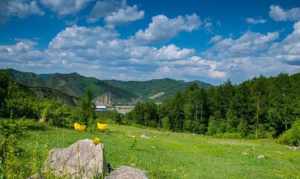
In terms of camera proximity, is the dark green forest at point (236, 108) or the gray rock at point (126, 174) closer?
the gray rock at point (126, 174)

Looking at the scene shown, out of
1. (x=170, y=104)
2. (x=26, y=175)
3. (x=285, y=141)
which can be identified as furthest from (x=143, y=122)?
Result: (x=26, y=175)

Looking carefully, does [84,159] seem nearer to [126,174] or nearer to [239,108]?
[126,174]

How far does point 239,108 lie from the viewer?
8119 centimetres

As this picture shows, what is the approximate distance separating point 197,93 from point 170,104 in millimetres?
10996

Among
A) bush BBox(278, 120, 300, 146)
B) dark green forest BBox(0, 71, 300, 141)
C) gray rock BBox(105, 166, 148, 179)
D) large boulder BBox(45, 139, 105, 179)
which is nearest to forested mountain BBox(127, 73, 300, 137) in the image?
dark green forest BBox(0, 71, 300, 141)

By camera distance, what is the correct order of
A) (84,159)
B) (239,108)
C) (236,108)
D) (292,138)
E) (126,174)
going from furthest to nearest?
1. (236,108)
2. (239,108)
3. (292,138)
4. (84,159)
5. (126,174)

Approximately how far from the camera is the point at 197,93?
9094cm

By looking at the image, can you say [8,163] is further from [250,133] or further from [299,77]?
[299,77]

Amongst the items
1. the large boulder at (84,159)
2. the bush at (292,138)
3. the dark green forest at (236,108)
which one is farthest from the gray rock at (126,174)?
the bush at (292,138)

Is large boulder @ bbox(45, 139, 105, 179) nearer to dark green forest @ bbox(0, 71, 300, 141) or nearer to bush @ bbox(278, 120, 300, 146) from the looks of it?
dark green forest @ bbox(0, 71, 300, 141)

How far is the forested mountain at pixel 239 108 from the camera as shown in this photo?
74.2 meters

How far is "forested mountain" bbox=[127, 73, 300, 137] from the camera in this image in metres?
74.2

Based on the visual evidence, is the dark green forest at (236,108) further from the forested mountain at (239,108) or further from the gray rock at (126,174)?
the gray rock at (126,174)

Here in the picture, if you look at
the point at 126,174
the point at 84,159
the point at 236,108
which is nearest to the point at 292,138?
the point at 236,108
